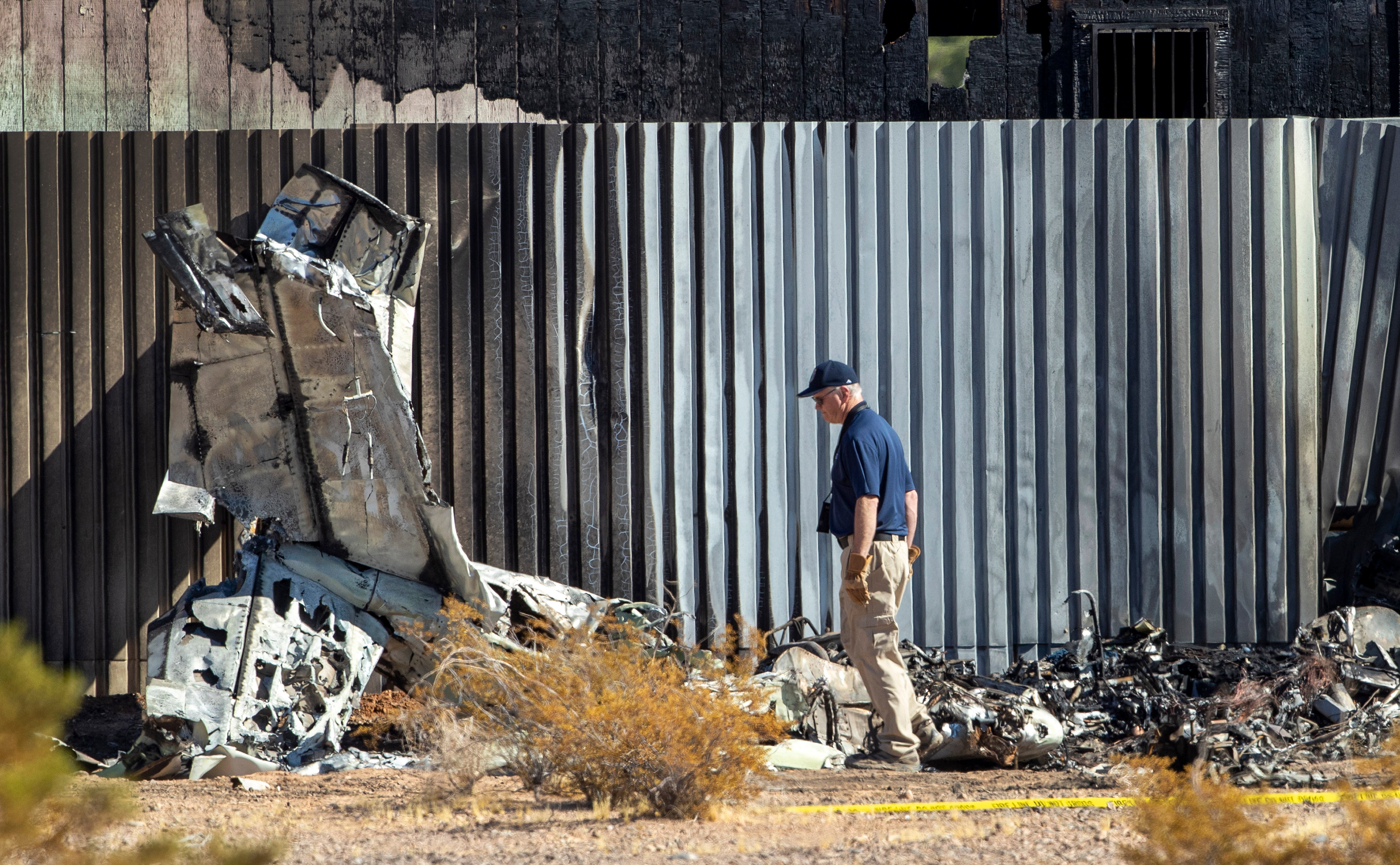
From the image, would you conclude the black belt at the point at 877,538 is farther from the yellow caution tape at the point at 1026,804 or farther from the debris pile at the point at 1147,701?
the yellow caution tape at the point at 1026,804

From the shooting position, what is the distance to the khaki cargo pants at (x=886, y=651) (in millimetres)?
5035

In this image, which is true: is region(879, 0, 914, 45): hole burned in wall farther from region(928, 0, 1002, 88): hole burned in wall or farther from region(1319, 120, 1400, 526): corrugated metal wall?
region(1319, 120, 1400, 526): corrugated metal wall

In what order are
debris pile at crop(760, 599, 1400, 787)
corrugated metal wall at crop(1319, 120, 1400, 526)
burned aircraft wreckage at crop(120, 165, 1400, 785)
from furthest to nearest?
corrugated metal wall at crop(1319, 120, 1400, 526), burned aircraft wreckage at crop(120, 165, 1400, 785), debris pile at crop(760, 599, 1400, 787)

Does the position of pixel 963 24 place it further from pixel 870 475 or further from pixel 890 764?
pixel 890 764

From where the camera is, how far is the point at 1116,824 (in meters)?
3.95

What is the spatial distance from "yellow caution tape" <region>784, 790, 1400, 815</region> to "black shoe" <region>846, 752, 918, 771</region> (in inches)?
27.0

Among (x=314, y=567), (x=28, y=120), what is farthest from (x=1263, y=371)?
(x=28, y=120)

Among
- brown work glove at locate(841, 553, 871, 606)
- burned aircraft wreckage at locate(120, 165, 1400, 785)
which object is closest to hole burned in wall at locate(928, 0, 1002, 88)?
burned aircraft wreckage at locate(120, 165, 1400, 785)

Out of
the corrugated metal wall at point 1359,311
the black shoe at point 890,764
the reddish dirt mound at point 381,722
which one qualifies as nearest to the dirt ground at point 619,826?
the black shoe at point 890,764

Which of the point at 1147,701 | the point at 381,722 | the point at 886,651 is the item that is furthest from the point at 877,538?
the point at 381,722

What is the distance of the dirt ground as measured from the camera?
3.50 m

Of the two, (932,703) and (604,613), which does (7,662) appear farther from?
(932,703)

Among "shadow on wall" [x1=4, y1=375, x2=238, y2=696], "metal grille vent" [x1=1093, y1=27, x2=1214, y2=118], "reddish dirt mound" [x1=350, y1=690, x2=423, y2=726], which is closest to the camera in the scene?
"reddish dirt mound" [x1=350, y1=690, x2=423, y2=726]

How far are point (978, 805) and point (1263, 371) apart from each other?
12.1ft
